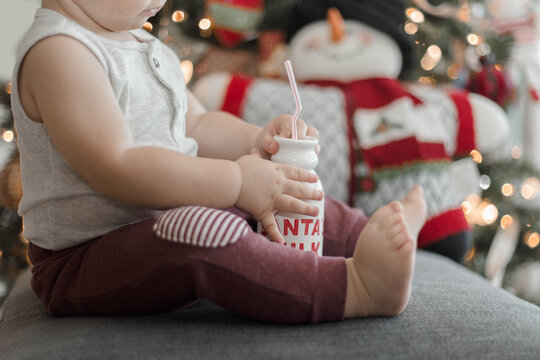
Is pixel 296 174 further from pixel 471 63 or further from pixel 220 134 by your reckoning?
pixel 471 63

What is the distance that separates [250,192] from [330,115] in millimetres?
563

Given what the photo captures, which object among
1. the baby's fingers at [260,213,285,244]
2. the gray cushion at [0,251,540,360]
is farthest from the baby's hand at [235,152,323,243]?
the gray cushion at [0,251,540,360]

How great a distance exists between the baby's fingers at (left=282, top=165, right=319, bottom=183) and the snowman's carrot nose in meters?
0.74

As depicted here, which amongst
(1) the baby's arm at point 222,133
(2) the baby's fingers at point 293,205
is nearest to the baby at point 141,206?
(2) the baby's fingers at point 293,205

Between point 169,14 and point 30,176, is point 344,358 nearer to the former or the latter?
point 30,176

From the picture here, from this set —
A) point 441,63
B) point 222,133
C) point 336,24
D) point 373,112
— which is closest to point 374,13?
point 336,24

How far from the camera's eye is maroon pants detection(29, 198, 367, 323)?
560mm

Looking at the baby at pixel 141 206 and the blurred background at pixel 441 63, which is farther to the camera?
the blurred background at pixel 441 63

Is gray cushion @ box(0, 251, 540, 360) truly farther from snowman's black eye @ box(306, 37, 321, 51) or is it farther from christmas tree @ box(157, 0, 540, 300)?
christmas tree @ box(157, 0, 540, 300)

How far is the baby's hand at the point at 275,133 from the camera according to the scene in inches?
28.3

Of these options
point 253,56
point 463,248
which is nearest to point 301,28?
point 253,56

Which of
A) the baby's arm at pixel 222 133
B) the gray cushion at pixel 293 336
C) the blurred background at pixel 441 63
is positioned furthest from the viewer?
the blurred background at pixel 441 63

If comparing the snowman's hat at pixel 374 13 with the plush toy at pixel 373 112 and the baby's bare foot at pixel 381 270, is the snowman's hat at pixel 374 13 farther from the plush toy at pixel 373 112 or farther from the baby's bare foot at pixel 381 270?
the baby's bare foot at pixel 381 270

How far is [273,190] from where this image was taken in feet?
2.10
